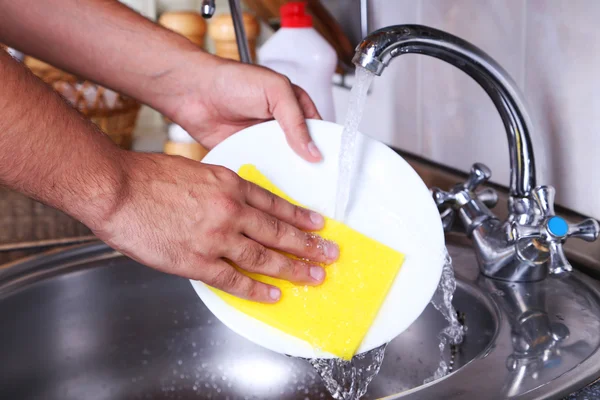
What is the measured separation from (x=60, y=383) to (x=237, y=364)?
0.74ft

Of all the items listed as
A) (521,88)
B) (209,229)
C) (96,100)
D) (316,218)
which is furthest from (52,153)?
(96,100)

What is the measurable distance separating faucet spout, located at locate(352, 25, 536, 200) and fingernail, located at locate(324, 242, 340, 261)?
0.17 meters

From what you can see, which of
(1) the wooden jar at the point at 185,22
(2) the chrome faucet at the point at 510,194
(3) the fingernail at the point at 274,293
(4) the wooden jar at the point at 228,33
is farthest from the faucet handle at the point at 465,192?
(1) the wooden jar at the point at 185,22

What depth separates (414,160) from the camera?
1.24 meters

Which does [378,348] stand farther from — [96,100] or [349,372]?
[96,100]

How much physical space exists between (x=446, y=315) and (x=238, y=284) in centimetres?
26

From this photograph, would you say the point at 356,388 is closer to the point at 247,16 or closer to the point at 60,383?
the point at 60,383

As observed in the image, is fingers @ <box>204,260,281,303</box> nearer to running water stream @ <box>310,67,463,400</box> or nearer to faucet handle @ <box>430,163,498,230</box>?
running water stream @ <box>310,67,463,400</box>

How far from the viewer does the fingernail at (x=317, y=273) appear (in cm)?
69

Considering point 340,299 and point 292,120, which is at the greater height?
point 292,120

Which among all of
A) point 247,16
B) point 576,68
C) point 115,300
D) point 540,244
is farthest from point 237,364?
point 247,16

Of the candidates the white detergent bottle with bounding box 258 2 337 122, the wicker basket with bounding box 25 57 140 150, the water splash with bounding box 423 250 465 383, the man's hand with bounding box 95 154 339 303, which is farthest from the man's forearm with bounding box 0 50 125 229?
the wicker basket with bounding box 25 57 140 150

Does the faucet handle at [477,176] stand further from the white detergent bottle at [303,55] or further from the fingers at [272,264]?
the white detergent bottle at [303,55]

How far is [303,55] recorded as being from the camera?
1167 millimetres
